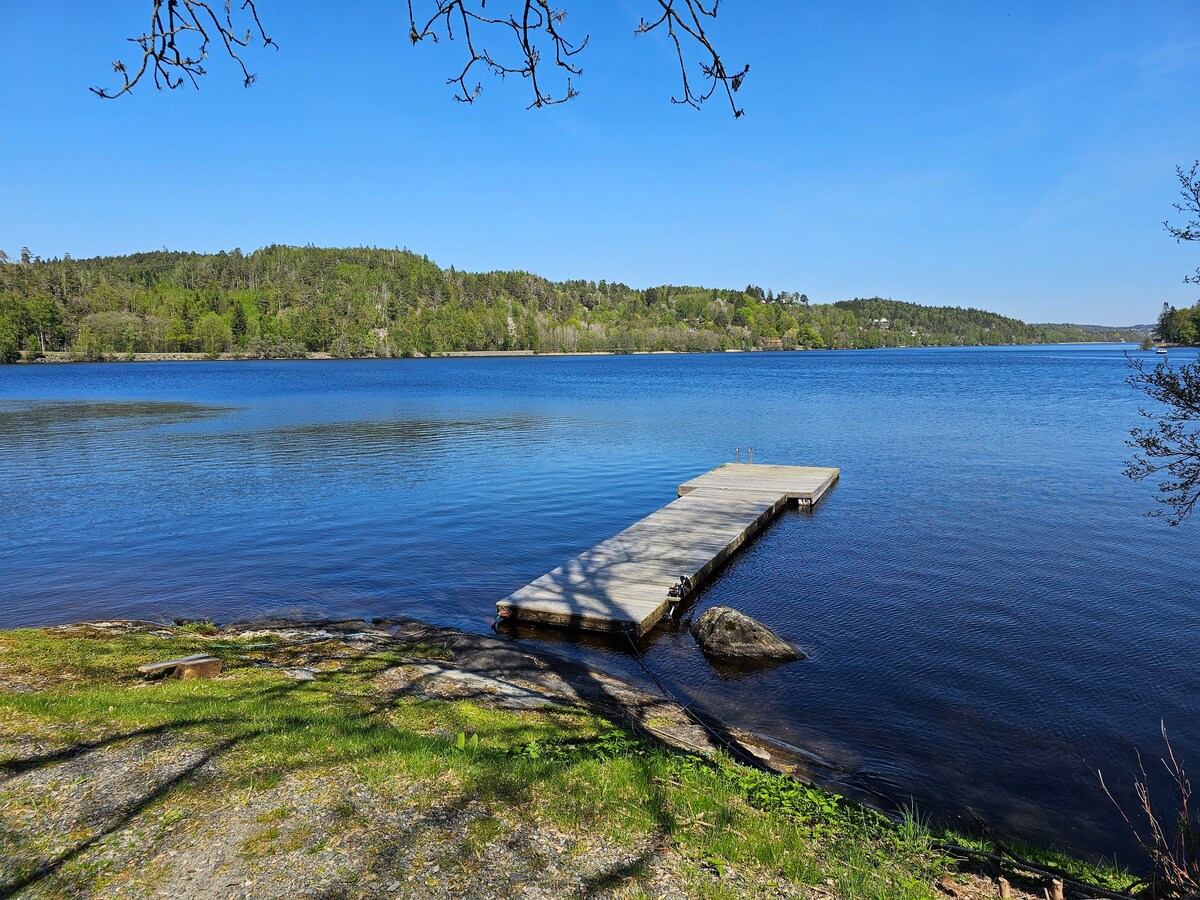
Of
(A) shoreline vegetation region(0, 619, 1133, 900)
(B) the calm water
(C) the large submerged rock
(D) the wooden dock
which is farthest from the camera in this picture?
(D) the wooden dock

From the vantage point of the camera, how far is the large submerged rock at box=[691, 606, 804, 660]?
11.5 metres

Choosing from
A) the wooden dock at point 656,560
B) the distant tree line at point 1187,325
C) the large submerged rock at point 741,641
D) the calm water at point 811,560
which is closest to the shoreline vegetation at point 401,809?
the calm water at point 811,560

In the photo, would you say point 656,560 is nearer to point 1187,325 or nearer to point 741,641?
point 741,641

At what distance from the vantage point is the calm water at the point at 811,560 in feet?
31.0

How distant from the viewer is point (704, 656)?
38.9 ft

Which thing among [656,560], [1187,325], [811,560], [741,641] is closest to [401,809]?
[741,641]

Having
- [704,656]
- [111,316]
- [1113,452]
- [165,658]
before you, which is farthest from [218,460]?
[111,316]

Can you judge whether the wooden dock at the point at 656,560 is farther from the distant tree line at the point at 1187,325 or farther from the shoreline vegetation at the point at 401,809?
the distant tree line at the point at 1187,325

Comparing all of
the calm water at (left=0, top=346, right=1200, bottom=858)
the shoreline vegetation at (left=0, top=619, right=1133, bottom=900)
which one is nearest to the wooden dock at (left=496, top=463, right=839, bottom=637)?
the calm water at (left=0, top=346, right=1200, bottom=858)

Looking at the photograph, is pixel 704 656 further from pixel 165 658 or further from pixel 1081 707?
pixel 165 658

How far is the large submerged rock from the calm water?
392mm

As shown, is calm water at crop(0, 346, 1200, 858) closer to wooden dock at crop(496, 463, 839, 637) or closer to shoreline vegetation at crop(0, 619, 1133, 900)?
wooden dock at crop(496, 463, 839, 637)

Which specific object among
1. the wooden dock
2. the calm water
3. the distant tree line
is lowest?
the calm water

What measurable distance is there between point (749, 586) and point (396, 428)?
3281 centimetres
